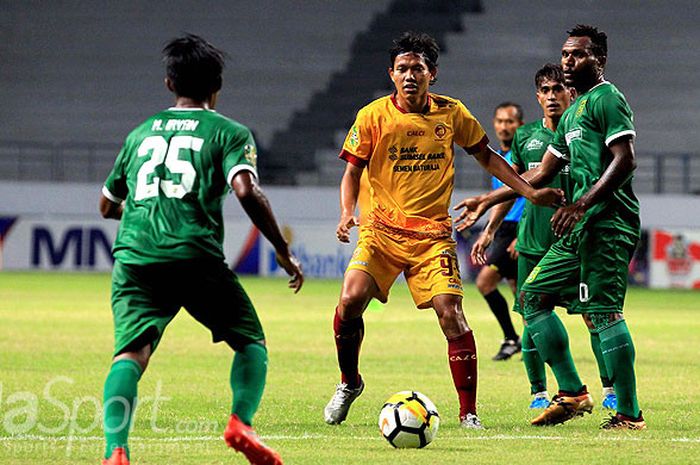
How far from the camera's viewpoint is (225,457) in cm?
600

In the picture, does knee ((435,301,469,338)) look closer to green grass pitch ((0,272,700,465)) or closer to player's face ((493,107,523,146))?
green grass pitch ((0,272,700,465))

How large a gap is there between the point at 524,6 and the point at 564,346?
89.7ft

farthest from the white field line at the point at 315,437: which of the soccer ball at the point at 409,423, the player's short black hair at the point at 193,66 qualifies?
the player's short black hair at the point at 193,66

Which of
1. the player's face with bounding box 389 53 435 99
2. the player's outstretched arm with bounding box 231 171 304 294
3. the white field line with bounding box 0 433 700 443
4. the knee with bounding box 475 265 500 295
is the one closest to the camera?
the player's outstretched arm with bounding box 231 171 304 294

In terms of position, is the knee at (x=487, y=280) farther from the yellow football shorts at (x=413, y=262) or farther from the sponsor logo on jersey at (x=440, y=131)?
the sponsor logo on jersey at (x=440, y=131)

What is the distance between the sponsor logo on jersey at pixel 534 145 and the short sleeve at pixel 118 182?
13.2ft

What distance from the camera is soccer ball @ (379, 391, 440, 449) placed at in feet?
20.9

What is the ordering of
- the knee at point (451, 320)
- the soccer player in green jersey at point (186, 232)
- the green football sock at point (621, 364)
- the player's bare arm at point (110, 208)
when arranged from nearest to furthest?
the soccer player in green jersey at point (186, 232) → the player's bare arm at point (110, 208) → the green football sock at point (621, 364) → the knee at point (451, 320)

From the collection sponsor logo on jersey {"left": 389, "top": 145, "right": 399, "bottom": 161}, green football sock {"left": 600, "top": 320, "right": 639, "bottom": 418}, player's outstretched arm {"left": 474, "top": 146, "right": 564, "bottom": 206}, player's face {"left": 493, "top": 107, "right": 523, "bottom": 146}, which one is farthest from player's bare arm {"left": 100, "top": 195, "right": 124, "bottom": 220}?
player's face {"left": 493, "top": 107, "right": 523, "bottom": 146}

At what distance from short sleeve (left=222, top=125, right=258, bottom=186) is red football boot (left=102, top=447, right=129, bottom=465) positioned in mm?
1182

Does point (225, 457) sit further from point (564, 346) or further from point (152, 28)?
point (152, 28)

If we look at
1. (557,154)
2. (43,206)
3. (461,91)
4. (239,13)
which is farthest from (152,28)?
(557,154)

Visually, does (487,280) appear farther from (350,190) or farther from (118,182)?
(118,182)

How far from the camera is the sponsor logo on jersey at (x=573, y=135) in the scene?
712cm
